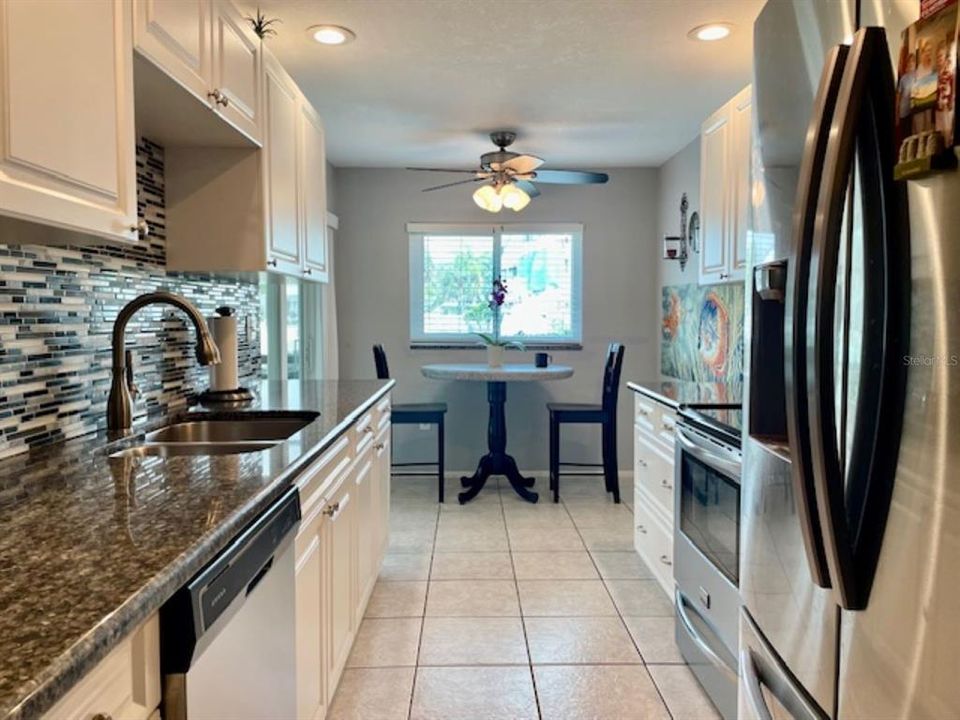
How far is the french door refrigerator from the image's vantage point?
0.74 metres

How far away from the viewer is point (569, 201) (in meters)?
5.04

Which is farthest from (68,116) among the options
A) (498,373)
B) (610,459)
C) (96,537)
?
(610,459)

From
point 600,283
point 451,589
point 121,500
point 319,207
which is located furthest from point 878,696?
point 600,283

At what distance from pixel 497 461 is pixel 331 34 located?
288 cm

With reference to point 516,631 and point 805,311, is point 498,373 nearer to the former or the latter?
point 516,631

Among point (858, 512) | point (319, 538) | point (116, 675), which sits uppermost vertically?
point (858, 512)

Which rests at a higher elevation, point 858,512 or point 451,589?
point 858,512

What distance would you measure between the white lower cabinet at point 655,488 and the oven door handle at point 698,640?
32 centimetres

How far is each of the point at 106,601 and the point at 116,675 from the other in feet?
0.29

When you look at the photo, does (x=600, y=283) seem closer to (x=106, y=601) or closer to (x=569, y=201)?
(x=569, y=201)

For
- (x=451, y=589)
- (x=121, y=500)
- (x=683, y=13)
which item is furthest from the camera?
(x=451, y=589)

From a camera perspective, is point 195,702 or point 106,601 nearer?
point 106,601

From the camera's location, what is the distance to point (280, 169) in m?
2.48

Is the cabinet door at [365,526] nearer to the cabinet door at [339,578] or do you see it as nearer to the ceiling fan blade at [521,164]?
the cabinet door at [339,578]
